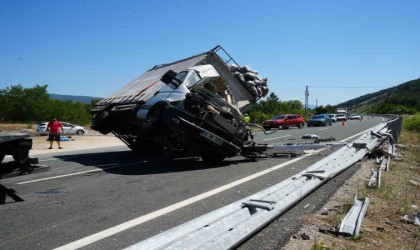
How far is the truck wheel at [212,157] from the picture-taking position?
8905mm

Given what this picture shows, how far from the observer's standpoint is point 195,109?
8.31 m

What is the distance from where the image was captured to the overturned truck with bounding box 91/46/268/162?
812cm

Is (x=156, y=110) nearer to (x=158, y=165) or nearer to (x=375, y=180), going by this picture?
(x=158, y=165)

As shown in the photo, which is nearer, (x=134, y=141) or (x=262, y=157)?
(x=262, y=157)

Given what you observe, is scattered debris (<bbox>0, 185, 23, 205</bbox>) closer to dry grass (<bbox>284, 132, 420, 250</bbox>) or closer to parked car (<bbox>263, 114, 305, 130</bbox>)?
dry grass (<bbox>284, 132, 420, 250</bbox>)

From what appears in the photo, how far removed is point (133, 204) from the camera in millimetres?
5273

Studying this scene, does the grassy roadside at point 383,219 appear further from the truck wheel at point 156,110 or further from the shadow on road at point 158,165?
the truck wheel at point 156,110

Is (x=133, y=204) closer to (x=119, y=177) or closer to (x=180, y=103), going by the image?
(x=119, y=177)

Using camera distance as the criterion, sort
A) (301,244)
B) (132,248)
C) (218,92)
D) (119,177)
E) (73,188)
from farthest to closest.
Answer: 1. (218,92)
2. (119,177)
3. (73,188)
4. (301,244)
5. (132,248)

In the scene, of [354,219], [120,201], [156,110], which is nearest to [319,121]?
[156,110]

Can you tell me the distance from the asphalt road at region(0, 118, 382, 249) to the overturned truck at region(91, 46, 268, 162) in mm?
663

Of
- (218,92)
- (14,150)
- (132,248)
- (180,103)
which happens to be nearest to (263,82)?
(218,92)

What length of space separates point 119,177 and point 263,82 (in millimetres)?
5539

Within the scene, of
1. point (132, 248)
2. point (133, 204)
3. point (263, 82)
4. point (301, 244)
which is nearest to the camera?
point (132, 248)
